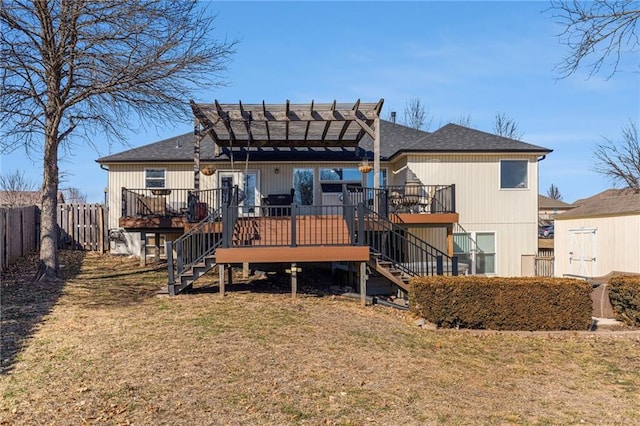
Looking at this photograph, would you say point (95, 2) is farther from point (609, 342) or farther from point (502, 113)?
point (502, 113)

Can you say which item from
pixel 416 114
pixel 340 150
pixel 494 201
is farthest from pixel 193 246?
pixel 416 114

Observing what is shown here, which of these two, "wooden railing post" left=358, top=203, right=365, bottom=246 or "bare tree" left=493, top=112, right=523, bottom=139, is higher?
"bare tree" left=493, top=112, right=523, bottom=139

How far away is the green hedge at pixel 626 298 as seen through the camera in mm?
8984

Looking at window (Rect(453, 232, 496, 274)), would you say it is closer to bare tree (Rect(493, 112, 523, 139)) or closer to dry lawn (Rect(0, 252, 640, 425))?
dry lawn (Rect(0, 252, 640, 425))

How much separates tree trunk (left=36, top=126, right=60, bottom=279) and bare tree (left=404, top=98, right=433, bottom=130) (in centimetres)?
3213

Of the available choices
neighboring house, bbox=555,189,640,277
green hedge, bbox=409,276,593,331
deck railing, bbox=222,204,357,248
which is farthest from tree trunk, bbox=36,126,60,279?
neighboring house, bbox=555,189,640,277

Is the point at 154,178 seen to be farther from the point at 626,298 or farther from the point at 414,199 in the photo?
the point at 626,298

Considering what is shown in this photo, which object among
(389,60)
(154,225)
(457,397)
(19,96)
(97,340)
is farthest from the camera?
(389,60)

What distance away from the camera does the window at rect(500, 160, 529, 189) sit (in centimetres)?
1623

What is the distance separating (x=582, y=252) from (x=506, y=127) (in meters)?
25.7

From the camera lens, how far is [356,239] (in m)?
11.1

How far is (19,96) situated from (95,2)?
9.20 feet

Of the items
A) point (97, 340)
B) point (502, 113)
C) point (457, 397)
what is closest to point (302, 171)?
point (97, 340)

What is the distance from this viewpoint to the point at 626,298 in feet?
30.0
